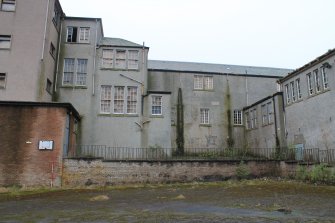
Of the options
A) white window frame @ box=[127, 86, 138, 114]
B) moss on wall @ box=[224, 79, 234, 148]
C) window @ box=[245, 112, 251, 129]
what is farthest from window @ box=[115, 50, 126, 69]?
window @ box=[245, 112, 251, 129]

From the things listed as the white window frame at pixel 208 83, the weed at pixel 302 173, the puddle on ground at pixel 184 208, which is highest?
the white window frame at pixel 208 83

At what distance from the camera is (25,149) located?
60.3ft

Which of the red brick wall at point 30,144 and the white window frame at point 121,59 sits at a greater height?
the white window frame at point 121,59

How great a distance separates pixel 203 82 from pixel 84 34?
1287cm

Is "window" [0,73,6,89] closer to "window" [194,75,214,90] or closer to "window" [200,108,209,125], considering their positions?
"window" [194,75,214,90]

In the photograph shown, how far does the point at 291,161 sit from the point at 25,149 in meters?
17.0

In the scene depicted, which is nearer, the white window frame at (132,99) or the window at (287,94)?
the window at (287,94)

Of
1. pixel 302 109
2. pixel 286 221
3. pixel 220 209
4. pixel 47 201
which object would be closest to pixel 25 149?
pixel 47 201

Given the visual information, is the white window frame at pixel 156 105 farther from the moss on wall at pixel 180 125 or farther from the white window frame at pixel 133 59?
the moss on wall at pixel 180 125

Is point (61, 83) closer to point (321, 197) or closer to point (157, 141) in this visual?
point (157, 141)

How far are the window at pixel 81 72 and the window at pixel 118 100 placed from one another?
Result: 2942 millimetres

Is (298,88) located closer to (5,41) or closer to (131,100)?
(131,100)

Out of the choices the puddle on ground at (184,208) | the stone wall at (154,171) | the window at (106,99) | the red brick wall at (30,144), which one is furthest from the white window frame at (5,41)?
the puddle on ground at (184,208)

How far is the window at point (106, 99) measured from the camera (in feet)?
87.9
